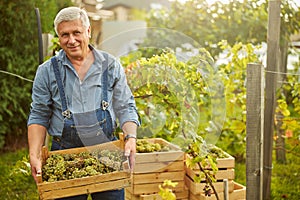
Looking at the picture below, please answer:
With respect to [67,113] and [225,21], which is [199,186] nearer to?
[67,113]

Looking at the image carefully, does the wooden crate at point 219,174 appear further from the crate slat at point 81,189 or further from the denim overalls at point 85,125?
the crate slat at point 81,189

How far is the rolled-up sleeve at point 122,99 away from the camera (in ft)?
8.19

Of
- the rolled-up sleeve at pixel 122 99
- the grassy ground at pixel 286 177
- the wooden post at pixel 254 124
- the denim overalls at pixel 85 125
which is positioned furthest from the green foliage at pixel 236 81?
the denim overalls at pixel 85 125

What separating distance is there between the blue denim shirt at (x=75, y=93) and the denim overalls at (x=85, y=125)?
0.02 m

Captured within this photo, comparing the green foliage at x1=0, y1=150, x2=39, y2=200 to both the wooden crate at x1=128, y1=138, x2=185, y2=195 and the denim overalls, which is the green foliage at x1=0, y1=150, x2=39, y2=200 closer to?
the wooden crate at x1=128, y1=138, x2=185, y2=195

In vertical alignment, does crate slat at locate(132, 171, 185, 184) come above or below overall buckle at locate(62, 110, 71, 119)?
below

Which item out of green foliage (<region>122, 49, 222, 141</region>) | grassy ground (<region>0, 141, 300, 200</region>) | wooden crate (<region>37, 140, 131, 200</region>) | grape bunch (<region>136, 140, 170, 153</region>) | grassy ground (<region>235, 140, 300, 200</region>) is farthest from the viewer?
grassy ground (<region>0, 141, 300, 200</region>)

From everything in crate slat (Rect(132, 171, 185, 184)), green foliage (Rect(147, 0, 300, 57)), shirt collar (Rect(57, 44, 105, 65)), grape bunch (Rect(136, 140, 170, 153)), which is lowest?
crate slat (Rect(132, 171, 185, 184))

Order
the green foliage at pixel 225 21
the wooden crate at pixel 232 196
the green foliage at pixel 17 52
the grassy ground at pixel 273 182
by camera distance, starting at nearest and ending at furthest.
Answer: the wooden crate at pixel 232 196 → the grassy ground at pixel 273 182 → the green foliage at pixel 225 21 → the green foliage at pixel 17 52

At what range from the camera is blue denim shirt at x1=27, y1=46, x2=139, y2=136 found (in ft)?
7.95

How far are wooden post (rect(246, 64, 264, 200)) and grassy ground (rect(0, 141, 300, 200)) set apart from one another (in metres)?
1.22

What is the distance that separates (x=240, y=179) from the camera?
4320mm

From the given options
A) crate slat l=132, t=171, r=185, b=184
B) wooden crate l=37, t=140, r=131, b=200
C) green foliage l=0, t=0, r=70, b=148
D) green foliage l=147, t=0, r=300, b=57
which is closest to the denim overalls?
wooden crate l=37, t=140, r=131, b=200

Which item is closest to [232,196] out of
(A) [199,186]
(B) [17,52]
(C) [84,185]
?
(A) [199,186]
